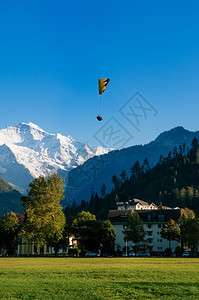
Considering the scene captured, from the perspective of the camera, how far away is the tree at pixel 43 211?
76438mm

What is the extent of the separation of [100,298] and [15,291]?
17.9 ft

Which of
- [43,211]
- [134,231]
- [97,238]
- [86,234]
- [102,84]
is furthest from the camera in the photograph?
[86,234]

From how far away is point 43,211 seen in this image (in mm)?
76625

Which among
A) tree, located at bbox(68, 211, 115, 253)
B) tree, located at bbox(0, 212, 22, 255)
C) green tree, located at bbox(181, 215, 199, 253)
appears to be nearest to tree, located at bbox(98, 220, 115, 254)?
tree, located at bbox(68, 211, 115, 253)

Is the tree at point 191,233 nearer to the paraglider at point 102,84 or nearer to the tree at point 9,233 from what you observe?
the tree at point 9,233

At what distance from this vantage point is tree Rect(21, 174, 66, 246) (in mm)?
76438

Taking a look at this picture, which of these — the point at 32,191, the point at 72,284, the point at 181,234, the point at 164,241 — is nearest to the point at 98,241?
the point at 181,234

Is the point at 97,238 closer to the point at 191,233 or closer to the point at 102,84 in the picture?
the point at 191,233

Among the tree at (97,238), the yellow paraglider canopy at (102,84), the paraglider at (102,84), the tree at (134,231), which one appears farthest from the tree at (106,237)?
the yellow paraglider canopy at (102,84)

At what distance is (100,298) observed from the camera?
59.2ft

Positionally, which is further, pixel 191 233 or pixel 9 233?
pixel 9 233

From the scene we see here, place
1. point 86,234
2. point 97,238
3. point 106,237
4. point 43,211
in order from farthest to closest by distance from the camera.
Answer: point 86,234, point 97,238, point 106,237, point 43,211

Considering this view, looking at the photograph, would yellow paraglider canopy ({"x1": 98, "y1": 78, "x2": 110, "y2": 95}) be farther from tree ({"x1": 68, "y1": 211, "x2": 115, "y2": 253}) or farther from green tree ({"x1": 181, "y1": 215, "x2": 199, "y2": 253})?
green tree ({"x1": 181, "y1": 215, "x2": 199, "y2": 253})

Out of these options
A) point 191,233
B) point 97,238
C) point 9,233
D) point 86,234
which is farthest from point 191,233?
point 9,233
